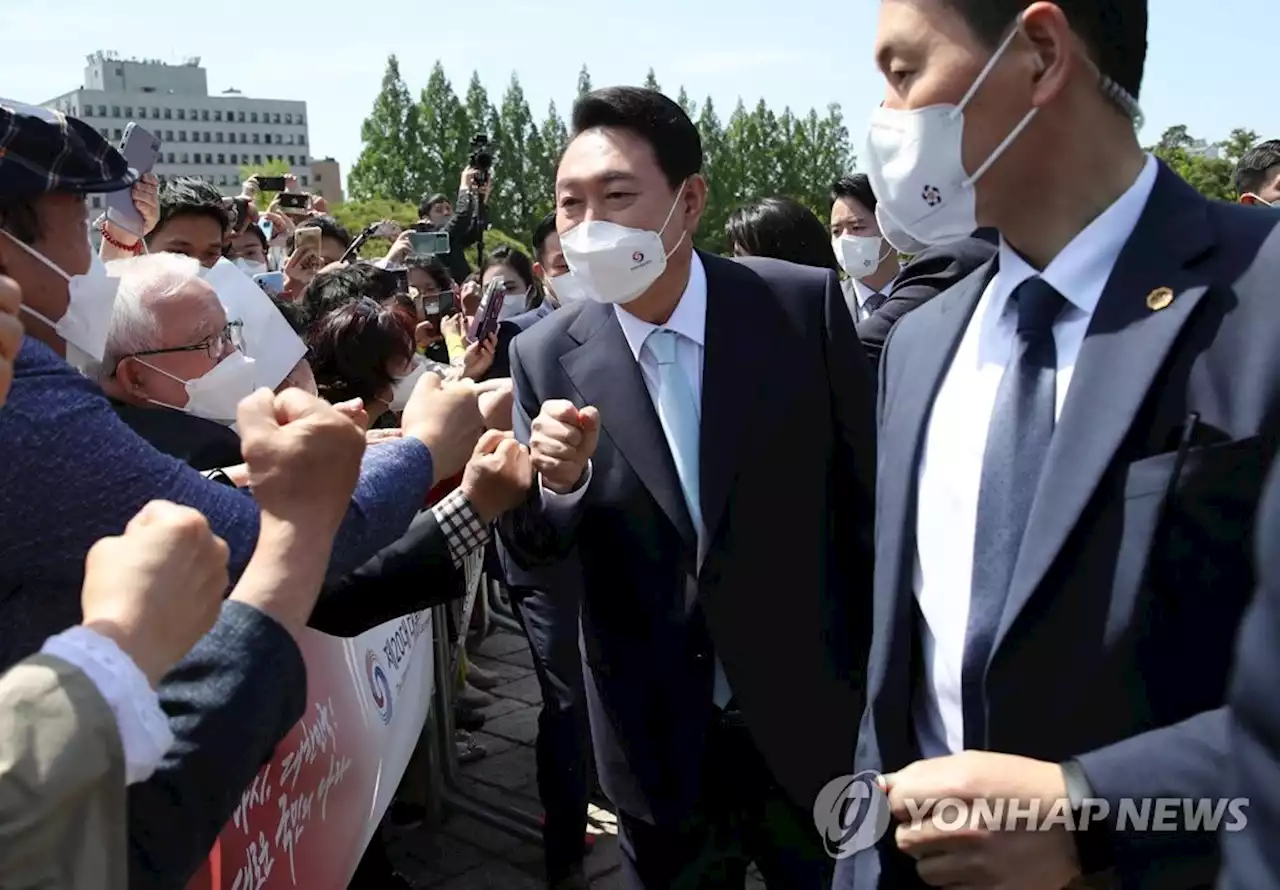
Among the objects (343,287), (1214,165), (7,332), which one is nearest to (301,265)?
(343,287)

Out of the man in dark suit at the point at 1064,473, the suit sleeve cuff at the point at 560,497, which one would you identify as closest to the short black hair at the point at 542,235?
the suit sleeve cuff at the point at 560,497

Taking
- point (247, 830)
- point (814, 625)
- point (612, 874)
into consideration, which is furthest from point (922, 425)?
point (612, 874)

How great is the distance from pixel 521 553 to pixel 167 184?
11.3 feet

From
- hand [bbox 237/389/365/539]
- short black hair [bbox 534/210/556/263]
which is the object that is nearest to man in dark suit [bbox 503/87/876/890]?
hand [bbox 237/389/365/539]

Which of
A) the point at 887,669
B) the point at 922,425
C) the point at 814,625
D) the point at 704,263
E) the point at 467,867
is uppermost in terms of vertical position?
the point at 704,263

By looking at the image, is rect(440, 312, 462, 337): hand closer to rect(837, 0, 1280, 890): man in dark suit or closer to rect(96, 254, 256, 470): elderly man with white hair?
rect(96, 254, 256, 470): elderly man with white hair

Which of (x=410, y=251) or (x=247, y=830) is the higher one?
(x=410, y=251)

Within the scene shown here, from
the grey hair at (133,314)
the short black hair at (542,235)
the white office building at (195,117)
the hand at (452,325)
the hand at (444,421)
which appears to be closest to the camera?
the hand at (444,421)

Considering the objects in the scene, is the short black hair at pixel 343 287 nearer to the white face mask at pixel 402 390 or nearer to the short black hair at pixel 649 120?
the white face mask at pixel 402 390

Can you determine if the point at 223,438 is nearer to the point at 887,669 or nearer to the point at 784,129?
the point at 887,669

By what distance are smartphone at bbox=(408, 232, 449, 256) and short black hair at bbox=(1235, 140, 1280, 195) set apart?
5.48 metres

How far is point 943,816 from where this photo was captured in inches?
55.4

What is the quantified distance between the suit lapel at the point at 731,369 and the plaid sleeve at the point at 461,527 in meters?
0.49

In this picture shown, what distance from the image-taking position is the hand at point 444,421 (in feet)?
7.17
